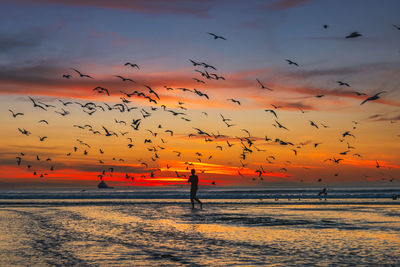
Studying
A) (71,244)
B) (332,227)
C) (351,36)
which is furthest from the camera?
(332,227)

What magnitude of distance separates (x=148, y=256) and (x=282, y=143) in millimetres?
29798

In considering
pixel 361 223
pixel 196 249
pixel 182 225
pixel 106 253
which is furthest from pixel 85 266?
pixel 361 223

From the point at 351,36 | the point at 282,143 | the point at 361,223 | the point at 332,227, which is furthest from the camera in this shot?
the point at 282,143

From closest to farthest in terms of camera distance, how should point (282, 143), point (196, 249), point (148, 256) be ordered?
point (148, 256) → point (196, 249) → point (282, 143)

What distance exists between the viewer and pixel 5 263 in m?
11.9

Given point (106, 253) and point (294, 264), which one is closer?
point (294, 264)

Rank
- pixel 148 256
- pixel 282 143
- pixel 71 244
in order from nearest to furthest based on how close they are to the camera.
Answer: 1. pixel 148 256
2. pixel 71 244
3. pixel 282 143

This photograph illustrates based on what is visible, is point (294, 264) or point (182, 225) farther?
point (182, 225)

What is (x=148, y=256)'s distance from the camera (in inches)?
510

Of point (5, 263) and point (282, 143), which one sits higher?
point (282, 143)

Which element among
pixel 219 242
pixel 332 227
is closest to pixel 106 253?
pixel 219 242

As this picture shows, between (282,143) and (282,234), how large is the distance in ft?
79.6

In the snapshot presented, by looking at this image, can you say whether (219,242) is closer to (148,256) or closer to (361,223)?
(148,256)

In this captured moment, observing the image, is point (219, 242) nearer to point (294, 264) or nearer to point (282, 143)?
point (294, 264)
